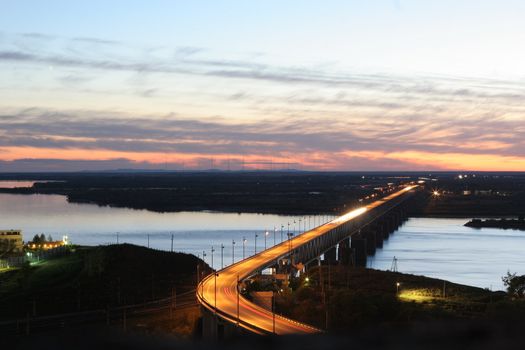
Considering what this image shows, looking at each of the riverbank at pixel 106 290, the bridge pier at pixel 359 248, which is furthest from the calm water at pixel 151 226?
the riverbank at pixel 106 290

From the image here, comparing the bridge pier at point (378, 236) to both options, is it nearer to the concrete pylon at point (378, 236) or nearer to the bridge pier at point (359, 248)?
the concrete pylon at point (378, 236)

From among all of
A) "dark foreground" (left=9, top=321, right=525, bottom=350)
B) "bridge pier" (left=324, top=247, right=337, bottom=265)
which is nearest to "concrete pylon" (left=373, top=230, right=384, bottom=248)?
"bridge pier" (left=324, top=247, right=337, bottom=265)

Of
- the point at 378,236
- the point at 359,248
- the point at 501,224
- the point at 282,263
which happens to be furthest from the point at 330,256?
the point at 501,224

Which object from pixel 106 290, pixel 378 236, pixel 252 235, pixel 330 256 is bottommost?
pixel 330 256

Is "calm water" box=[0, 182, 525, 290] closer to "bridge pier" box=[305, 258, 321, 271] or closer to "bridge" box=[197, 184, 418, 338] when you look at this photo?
"bridge" box=[197, 184, 418, 338]

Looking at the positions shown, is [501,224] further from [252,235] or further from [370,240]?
[252,235]
